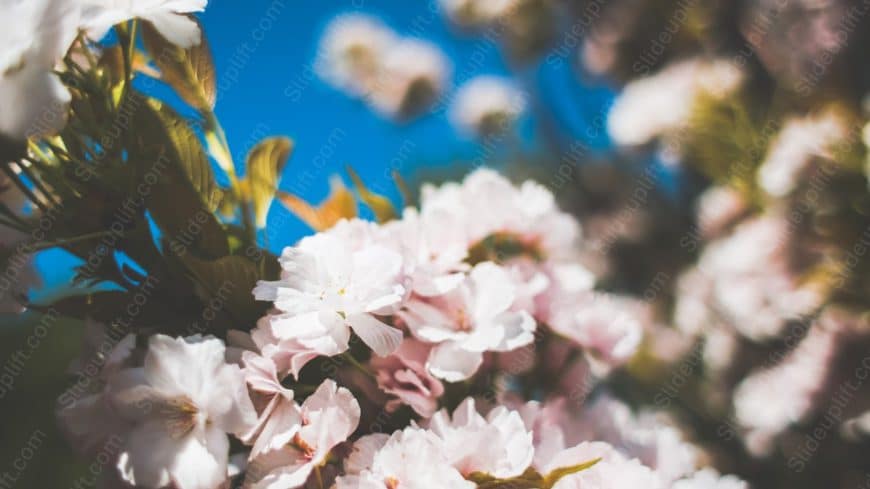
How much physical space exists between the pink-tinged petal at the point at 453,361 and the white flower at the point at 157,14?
199 millimetres

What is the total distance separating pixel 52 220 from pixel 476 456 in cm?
24

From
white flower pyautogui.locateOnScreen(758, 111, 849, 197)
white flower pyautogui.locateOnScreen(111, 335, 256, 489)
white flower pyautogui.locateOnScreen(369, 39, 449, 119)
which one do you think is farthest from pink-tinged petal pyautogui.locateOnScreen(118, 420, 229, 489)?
white flower pyautogui.locateOnScreen(369, 39, 449, 119)

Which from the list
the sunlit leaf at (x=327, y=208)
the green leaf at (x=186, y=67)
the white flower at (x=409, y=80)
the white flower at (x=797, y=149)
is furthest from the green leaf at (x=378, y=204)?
the white flower at (x=409, y=80)

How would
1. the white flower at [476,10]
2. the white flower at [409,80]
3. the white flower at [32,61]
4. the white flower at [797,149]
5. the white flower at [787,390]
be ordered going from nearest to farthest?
the white flower at [32,61] < the white flower at [797,149] < the white flower at [787,390] < the white flower at [476,10] < the white flower at [409,80]

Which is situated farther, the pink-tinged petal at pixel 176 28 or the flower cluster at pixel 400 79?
the flower cluster at pixel 400 79

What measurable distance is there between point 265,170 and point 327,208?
0.15 feet

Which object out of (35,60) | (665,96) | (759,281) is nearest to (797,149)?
(759,281)

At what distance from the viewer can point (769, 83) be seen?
4.53ft

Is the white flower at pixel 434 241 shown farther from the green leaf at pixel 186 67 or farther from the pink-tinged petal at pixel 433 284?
the green leaf at pixel 186 67

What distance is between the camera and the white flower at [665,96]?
4.08 feet

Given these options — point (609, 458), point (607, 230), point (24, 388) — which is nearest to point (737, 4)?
point (607, 230)

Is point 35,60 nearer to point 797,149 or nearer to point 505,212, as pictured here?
point 505,212

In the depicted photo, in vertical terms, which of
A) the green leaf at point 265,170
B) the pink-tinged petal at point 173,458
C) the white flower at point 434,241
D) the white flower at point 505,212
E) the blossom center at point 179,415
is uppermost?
the white flower at point 505,212

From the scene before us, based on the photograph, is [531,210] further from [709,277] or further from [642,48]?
[642,48]
